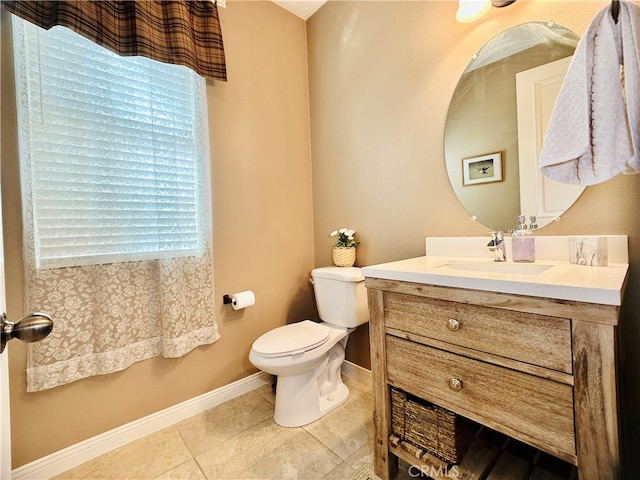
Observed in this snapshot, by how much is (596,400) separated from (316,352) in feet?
3.45

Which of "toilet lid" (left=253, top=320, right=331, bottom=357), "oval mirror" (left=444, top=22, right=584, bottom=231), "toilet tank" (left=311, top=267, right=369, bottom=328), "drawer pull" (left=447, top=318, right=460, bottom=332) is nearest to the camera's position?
"drawer pull" (left=447, top=318, right=460, bottom=332)

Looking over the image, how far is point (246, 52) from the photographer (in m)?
1.84

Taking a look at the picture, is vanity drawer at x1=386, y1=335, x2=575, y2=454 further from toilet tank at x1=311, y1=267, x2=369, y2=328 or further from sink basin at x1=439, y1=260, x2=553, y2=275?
toilet tank at x1=311, y1=267, x2=369, y2=328

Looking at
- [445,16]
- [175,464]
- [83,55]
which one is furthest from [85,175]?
[445,16]

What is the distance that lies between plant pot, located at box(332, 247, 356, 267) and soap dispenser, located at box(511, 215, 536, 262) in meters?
0.91

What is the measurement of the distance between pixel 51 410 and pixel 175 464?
590 millimetres

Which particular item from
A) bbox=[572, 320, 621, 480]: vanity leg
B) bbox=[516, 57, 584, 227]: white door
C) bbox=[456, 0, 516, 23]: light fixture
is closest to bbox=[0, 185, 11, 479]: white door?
bbox=[572, 320, 621, 480]: vanity leg

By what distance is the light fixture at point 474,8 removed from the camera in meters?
1.22

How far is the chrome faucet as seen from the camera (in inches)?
47.3

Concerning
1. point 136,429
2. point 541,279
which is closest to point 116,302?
point 136,429

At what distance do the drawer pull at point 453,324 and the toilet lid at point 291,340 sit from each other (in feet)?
2.46

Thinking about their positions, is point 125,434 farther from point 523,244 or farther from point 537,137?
point 537,137

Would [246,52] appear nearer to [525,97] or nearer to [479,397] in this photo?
[525,97]

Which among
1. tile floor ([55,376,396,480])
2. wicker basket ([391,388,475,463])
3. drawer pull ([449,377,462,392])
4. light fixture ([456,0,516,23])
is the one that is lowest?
tile floor ([55,376,396,480])
